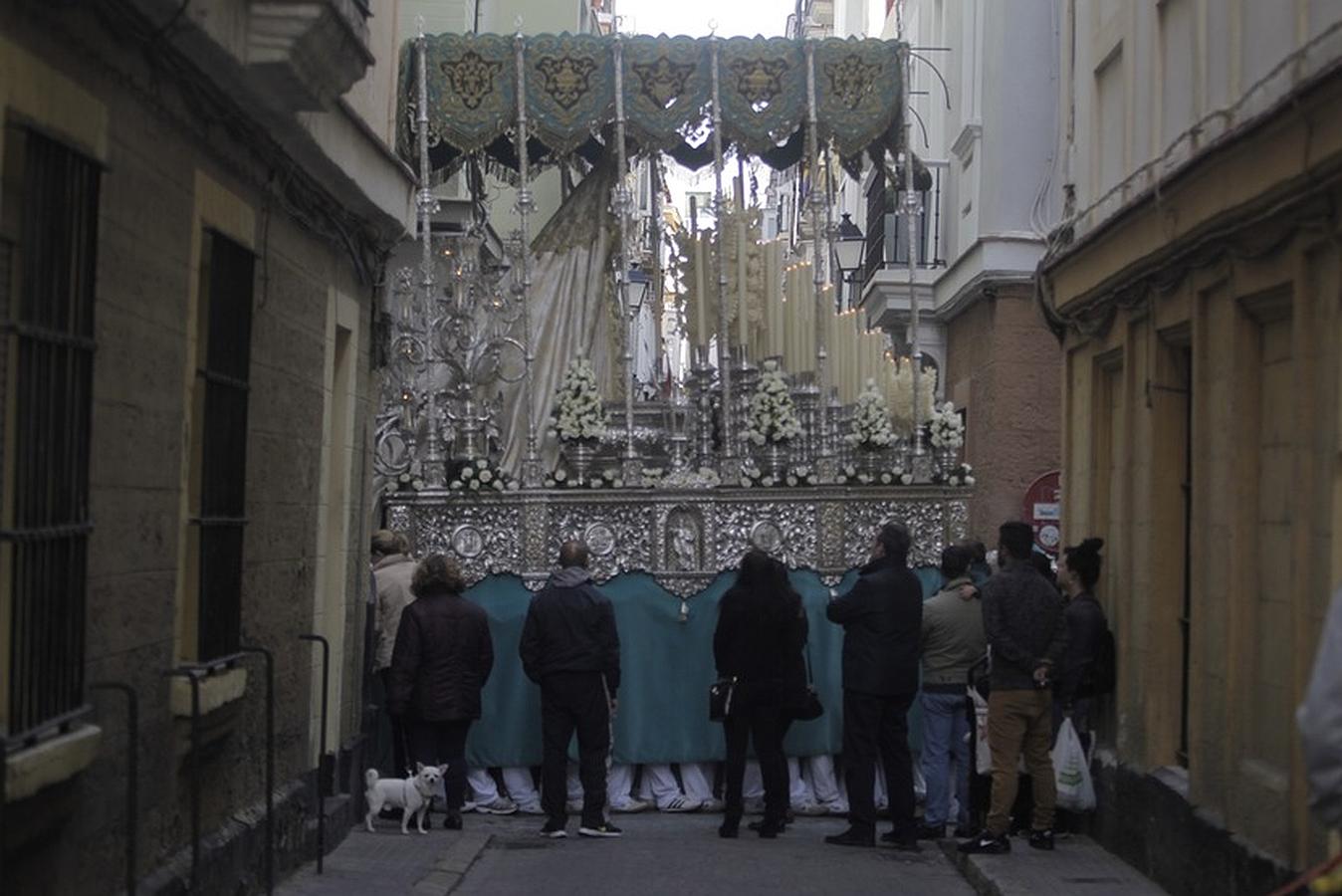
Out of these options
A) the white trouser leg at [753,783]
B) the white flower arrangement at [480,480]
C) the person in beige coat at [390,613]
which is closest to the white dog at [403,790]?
the person in beige coat at [390,613]

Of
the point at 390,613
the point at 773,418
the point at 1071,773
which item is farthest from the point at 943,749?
the point at 773,418

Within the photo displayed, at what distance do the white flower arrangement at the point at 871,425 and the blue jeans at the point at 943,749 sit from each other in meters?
4.85

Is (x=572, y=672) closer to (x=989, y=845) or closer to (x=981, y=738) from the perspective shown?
(x=981, y=738)

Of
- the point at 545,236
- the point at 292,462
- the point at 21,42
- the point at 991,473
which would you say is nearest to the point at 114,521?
the point at 21,42

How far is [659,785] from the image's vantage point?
583 inches

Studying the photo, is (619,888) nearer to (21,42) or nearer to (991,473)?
(21,42)

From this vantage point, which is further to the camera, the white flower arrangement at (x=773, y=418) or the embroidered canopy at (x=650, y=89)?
the embroidered canopy at (x=650, y=89)

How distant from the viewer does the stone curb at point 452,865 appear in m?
11.1

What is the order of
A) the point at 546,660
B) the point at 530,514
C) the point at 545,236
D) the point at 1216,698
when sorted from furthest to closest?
1. the point at 545,236
2. the point at 530,514
3. the point at 546,660
4. the point at 1216,698

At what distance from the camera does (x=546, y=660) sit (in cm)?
1322

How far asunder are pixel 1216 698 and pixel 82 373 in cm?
584

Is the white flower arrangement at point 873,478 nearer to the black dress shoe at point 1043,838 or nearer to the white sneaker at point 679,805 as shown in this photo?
the white sneaker at point 679,805

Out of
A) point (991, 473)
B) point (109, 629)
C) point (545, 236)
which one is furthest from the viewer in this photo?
point (991, 473)

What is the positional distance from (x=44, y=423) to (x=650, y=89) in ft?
42.4
